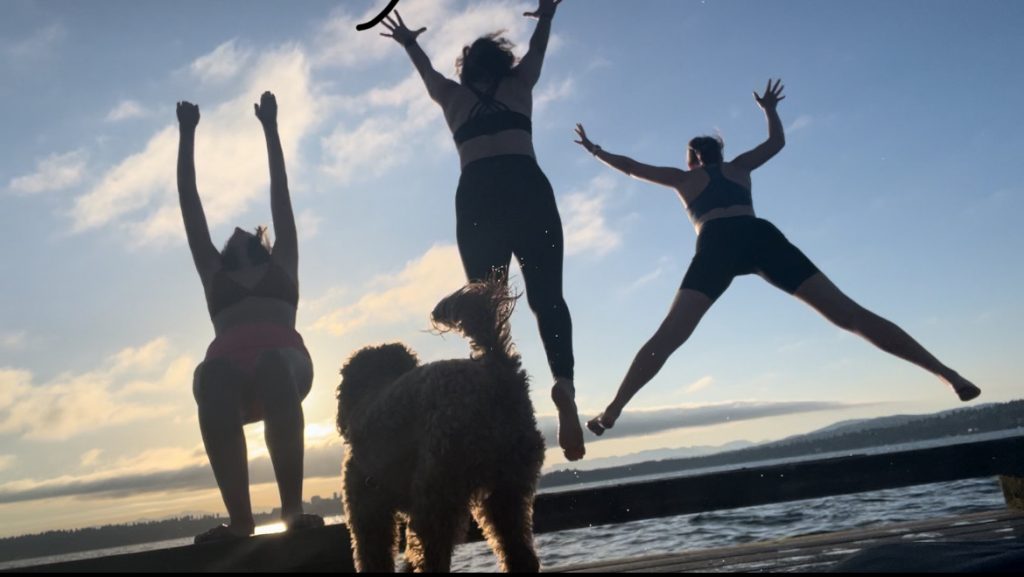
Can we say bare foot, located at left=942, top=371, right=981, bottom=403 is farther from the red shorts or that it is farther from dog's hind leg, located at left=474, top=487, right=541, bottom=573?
the red shorts

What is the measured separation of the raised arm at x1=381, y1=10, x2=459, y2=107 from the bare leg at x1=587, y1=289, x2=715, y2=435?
2.65 m

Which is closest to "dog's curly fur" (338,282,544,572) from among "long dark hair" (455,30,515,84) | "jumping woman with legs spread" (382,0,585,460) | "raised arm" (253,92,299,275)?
"jumping woman with legs spread" (382,0,585,460)

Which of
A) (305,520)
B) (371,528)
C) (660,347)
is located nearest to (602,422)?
(660,347)

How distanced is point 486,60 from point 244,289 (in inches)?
93.3

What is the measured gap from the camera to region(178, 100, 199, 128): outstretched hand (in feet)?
17.4

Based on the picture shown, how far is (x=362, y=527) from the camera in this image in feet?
10.7

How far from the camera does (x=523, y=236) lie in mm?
4953

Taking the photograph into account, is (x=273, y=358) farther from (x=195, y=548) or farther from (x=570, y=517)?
(x=570, y=517)

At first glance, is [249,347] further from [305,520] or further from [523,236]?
[523,236]

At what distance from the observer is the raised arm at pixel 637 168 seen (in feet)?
23.8

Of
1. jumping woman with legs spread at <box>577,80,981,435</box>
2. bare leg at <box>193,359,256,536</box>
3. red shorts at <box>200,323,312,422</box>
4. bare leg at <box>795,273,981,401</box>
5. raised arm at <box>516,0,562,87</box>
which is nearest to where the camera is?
bare leg at <box>193,359,256,536</box>

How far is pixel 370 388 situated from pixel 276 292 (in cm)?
154

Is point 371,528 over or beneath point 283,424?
beneath

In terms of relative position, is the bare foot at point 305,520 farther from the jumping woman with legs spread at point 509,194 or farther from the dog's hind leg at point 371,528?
the jumping woman with legs spread at point 509,194
